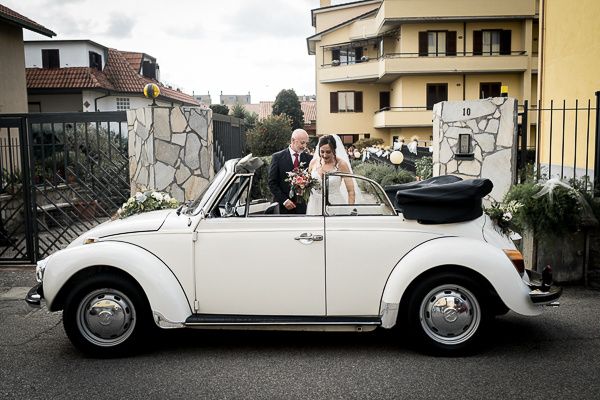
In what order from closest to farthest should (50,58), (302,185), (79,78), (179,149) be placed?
1. (302,185)
2. (179,149)
3. (79,78)
4. (50,58)

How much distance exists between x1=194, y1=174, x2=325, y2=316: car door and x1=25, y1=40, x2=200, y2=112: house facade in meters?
33.8

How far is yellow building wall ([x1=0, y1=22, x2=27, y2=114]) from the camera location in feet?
67.7

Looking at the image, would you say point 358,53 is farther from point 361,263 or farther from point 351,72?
point 361,263

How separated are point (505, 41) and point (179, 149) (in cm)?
3792

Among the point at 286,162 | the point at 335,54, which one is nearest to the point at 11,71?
the point at 286,162

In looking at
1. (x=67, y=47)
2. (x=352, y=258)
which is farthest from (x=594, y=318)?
(x=67, y=47)

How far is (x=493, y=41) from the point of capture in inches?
1721

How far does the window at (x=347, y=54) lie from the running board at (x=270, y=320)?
4637 centimetres

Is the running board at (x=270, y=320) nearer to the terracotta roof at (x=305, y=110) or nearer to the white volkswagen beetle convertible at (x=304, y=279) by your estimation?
the white volkswagen beetle convertible at (x=304, y=279)

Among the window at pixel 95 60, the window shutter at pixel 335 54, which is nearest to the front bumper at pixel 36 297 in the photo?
the window at pixel 95 60

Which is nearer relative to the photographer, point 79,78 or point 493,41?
point 79,78

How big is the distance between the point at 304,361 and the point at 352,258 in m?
0.97

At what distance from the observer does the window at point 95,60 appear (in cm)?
4209

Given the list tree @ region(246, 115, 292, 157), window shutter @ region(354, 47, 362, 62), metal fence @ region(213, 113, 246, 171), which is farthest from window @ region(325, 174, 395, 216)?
window shutter @ region(354, 47, 362, 62)
